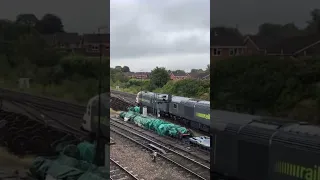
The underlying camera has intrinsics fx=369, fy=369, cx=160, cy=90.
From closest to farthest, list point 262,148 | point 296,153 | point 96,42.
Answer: point 296,153 → point 262,148 → point 96,42

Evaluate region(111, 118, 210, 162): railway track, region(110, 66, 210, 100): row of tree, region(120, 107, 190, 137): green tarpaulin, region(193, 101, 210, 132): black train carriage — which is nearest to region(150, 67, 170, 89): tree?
region(110, 66, 210, 100): row of tree

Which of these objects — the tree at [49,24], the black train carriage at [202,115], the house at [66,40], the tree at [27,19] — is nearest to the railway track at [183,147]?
the black train carriage at [202,115]

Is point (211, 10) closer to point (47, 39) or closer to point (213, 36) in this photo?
point (213, 36)

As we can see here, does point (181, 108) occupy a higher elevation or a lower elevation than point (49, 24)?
lower

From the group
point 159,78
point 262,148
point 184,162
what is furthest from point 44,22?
point 159,78

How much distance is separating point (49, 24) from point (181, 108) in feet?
31.0

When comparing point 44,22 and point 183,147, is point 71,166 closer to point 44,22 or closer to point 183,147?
point 44,22

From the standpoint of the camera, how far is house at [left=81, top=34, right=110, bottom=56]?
120 inches

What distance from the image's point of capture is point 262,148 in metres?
2.94

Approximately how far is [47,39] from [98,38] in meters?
0.42

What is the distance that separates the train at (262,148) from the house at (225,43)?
20.1 inches

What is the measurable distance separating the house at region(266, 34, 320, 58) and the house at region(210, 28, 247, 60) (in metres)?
0.29

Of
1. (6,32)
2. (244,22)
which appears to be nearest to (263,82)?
(244,22)

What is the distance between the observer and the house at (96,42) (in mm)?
3049
